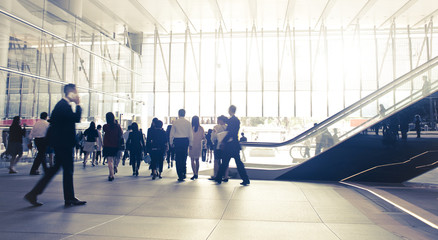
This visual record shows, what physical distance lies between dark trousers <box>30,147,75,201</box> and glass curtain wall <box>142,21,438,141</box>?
48.7 ft

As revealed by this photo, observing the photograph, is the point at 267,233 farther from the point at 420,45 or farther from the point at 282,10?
the point at 420,45

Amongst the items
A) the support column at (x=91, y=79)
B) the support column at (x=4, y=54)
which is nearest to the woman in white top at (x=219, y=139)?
the support column at (x=4, y=54)

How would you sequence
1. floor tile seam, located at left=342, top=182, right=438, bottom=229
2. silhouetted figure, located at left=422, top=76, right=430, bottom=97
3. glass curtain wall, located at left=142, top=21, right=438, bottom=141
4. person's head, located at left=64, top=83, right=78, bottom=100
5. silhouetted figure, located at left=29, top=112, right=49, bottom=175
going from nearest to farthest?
floor tile seam, located at left=342, top=182, right=438, bottom=229 < person's head, located at left=64, top=83, right=78, bottom=100 < silhouetted figure, located at left=422, top=76, right=430, bottom=97 < silhouetted figure, located at left=29, top=112, right=49, bottom=175 < glass curtain wall, located at left=142, top=21, right=438, bottom=141

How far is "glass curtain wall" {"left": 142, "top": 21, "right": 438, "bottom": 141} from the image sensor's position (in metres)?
18.0

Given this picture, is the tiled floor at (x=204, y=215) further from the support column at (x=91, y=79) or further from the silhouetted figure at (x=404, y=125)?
the support column at (x=91, y=79)

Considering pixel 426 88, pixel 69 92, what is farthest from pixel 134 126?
pixel 426 88

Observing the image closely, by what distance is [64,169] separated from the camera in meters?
4.17

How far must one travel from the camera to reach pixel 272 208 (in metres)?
4.32

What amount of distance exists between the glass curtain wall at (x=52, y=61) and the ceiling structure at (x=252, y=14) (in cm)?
219

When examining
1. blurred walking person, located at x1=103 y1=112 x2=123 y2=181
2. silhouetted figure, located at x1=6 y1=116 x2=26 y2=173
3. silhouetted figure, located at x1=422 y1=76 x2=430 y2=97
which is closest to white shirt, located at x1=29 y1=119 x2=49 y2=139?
silhouetted figure, located at x1=6 y1=116 x2=26 y2=173

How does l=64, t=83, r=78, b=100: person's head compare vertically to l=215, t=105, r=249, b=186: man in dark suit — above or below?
above

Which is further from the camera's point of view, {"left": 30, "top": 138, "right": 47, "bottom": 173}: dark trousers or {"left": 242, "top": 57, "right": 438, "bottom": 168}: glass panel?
{"left": 30, "top": 138, "right": 47, "bottom": 173}: dark trousers

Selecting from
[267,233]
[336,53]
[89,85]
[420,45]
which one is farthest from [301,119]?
[267,233]

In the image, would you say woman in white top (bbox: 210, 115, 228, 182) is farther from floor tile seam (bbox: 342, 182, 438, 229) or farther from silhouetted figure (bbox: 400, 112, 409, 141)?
silhouetted figure (bbox: 400, 112, 409, 141)
